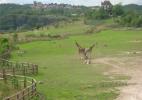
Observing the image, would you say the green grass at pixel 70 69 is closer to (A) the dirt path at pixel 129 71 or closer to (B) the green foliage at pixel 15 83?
(A) the dirt path at pixel 129 71

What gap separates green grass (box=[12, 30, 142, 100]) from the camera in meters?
26.8

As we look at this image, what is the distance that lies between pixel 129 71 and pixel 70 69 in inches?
189

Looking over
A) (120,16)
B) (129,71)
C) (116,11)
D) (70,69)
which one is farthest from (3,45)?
(116,11)

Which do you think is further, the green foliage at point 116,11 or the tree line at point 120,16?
the green foliage at point 116,11

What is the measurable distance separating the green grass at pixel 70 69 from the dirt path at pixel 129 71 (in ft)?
2.46

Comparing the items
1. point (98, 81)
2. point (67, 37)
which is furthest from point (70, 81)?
point (67, 37)

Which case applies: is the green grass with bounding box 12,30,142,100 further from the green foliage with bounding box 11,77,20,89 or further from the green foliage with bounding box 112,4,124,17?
the green foliage with bounding box 112,4,124,17

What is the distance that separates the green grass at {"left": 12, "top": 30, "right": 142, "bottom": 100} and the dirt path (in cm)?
75

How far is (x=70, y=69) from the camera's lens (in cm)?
3722

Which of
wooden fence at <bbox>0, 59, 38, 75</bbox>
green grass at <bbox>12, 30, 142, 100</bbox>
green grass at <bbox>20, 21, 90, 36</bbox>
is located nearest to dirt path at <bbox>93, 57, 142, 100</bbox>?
green grass at <bbox>12, 30, 142, 100</bbox>

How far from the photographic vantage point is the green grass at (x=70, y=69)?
26.8 meters

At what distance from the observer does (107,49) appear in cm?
5269

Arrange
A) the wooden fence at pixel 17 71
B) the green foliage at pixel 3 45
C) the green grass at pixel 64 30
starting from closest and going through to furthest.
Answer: the wooden fence at pixel 17 71 → the green foliage at pixel 3 45 → the green grass at pixel 64 30

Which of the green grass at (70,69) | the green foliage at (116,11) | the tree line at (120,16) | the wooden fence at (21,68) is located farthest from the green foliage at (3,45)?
the green foliage at (116,11)
